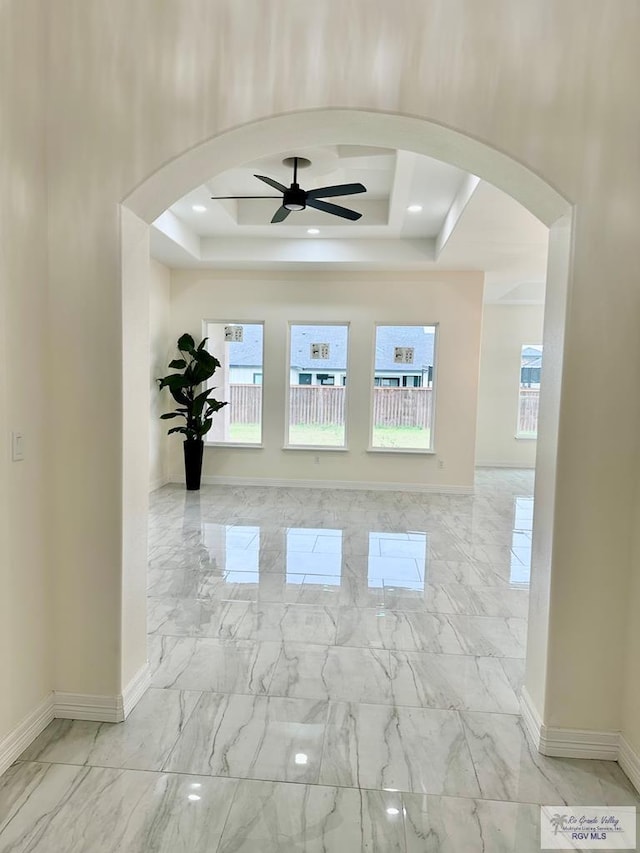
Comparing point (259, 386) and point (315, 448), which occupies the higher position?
point (259, 386)

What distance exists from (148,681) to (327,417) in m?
5.21

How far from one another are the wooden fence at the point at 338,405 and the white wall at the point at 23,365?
533 cm

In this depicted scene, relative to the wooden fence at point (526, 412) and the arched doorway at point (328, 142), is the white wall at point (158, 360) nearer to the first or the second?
the arched doorway at point (328, 142)

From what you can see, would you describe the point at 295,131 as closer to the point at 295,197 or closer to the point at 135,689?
the point at 295,197

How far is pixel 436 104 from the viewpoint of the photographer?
1962 mm

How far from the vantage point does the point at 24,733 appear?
6.59 feet

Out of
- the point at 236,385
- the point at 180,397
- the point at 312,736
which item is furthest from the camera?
the point at 236,385

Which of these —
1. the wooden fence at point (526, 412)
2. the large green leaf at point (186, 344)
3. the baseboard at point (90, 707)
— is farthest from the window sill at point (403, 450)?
the baseboard at point (90, 707)

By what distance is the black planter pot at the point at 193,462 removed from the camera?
22.5 feet

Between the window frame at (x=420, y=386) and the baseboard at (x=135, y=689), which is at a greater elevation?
the window frame at (x=420, y=386)

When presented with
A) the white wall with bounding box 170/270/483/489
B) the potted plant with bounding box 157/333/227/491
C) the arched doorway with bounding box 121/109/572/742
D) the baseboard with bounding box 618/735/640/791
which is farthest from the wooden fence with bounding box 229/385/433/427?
the baseboard with bounding box 618/735/640/791

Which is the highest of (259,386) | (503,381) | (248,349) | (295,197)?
(295,197)

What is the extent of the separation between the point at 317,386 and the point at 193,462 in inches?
83.2

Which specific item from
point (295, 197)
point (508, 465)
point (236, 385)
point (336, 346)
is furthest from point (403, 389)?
point (508, 465)
